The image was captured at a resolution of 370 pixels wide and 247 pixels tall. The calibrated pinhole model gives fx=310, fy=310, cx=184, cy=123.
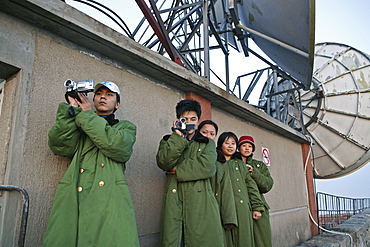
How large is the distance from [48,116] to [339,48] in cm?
894

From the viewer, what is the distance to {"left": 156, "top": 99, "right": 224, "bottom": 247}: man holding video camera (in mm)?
2455

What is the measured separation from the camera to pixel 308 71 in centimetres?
511

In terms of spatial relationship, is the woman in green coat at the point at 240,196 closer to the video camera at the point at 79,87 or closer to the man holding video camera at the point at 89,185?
the man holding video camera at the point at 89,185

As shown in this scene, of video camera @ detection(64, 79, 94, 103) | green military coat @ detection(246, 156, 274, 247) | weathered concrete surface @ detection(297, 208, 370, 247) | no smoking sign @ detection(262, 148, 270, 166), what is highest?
video camera @ detection(64, 79, 94, 103)

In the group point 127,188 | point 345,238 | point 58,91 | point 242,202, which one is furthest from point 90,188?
point 345,238

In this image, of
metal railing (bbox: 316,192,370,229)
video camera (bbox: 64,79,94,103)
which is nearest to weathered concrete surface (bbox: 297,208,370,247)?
metal railing (bbox: 316,192,370,229)

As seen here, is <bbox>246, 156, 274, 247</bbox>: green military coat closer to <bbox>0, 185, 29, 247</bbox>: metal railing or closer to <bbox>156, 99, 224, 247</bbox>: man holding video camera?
<bbox>156, 99, 224, 247</bbox>: man holding video camera

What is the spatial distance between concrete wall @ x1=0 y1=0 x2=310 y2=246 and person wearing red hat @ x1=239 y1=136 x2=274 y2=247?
2.42ft

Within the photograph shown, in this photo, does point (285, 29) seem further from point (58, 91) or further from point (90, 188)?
point (90, 188)

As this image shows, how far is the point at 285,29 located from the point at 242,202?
111 inches

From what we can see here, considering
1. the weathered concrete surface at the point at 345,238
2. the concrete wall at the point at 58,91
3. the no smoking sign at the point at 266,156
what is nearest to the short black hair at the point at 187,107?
the concrete wall at the point at 58,91

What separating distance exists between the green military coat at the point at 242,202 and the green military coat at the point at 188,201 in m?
0.64

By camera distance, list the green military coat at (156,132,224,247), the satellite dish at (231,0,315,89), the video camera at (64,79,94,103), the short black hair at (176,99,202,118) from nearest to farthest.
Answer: the video camera at (64,79,94,103)
the green military coat at (156,132,224,247)
the short black hair at (176,99,202,118)
the satellite dish at (231,0,315,89)

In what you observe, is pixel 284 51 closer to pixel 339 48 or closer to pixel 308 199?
pixel 308 199
